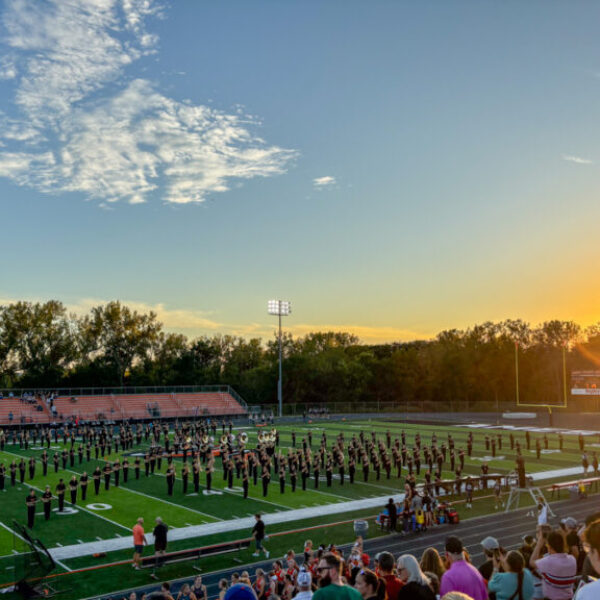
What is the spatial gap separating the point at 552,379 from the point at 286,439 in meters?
40.5

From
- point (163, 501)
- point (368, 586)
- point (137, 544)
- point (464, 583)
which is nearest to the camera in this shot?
point (368, 586)

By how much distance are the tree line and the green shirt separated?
204ft

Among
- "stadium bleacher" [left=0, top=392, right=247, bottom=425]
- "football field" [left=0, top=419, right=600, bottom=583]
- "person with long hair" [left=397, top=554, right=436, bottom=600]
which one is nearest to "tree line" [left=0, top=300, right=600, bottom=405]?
"stadium bleacher" [left=0, top=392, right=247, bottom=425]

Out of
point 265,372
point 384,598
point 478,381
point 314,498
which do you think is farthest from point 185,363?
point 384,598

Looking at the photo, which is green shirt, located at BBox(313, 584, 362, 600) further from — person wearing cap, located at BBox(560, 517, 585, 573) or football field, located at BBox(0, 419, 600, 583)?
football field, located at BBox(0, 419, 600, 583)

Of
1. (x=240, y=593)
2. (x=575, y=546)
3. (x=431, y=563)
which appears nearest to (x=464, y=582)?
(x=431, y=563)

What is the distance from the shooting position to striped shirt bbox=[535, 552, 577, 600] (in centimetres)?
505

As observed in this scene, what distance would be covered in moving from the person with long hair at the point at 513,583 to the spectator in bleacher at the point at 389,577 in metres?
0.87

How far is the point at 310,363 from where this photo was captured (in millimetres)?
71938

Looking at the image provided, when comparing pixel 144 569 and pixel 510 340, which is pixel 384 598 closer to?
pixel 144 569

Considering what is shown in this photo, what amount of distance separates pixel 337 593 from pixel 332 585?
8 centimetres

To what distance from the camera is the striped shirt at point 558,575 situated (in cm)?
505

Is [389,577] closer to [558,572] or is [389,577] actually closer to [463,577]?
[463,577]

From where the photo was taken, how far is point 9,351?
222 ft
